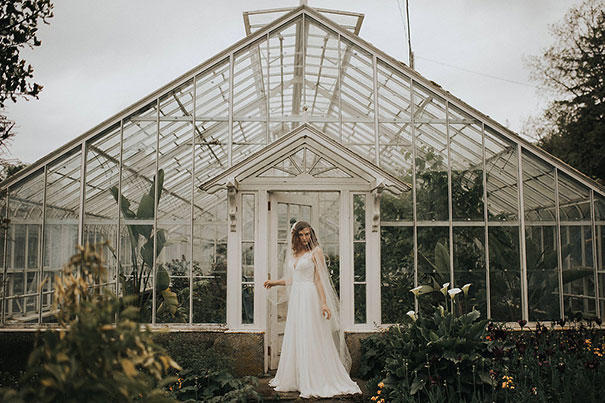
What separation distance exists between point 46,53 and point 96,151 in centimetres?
854

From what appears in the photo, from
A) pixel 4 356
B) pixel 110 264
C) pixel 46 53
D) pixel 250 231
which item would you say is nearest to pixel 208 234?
pixel 250 231

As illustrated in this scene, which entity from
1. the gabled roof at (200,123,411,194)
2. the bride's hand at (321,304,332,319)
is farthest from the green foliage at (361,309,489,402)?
the gabled roof at (200,123,411,194)

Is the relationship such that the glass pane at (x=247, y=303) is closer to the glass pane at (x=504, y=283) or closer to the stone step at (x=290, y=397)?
the stone step at (x=290, y=397)

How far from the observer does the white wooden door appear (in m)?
6.82

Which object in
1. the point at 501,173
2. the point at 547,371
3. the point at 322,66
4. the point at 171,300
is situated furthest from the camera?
the point at 322,66

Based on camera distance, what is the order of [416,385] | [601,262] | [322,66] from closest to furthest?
[416,385]
[601,262]
[322,66]

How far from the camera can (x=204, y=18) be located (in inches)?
504

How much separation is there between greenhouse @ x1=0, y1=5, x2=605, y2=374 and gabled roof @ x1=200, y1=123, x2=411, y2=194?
0.06 ft

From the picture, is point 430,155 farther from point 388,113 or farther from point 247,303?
point 247,303

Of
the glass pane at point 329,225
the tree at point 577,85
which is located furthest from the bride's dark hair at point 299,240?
the tree at point 577,85

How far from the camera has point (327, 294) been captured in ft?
20.6

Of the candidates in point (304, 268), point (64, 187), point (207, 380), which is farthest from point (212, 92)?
point (207, 380)

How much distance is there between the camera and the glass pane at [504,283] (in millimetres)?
6828

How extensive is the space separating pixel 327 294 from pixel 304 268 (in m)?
0.43
